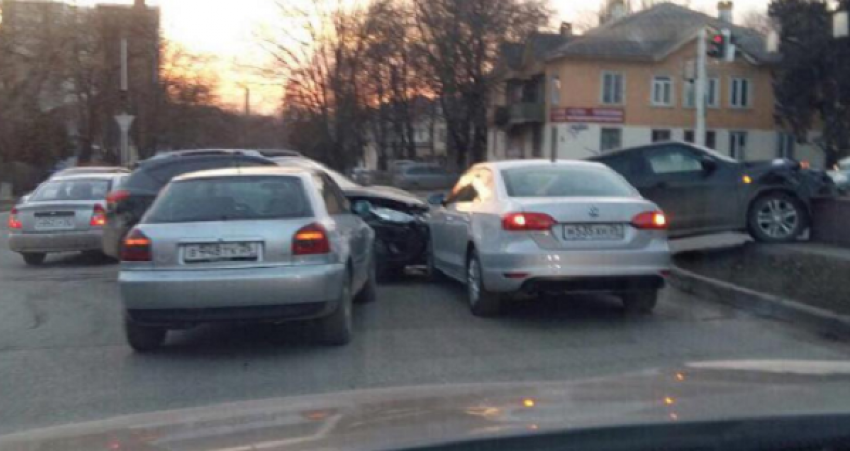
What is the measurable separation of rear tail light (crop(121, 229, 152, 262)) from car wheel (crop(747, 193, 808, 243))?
27.5ft

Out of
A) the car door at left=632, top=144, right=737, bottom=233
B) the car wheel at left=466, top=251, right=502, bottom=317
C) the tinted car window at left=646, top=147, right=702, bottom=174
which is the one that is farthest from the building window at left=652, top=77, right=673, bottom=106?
the car wheel at left=466, top=251, right=502, bottom=317

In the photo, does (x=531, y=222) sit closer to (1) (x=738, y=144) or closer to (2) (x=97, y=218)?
(2) (x=97, y=218)

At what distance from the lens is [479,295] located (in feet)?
32.4

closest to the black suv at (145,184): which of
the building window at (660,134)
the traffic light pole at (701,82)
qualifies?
the traffic light pole at (701,82)

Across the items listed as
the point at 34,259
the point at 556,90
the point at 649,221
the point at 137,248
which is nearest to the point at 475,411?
the point at 137,248

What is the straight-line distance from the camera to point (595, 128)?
168 ft

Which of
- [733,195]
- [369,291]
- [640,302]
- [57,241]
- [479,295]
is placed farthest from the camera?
[57,241]

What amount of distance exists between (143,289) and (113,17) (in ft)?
164

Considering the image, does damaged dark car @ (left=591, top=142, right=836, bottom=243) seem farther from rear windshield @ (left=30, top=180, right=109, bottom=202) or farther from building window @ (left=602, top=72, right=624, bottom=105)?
building window @ (left=602, top=72, right=624, bottom=105)

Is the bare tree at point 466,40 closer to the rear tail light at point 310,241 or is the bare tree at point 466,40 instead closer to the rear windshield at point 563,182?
the rear windshield at point 563,182

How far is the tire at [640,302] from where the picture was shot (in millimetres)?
10086

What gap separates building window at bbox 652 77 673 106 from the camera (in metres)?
51.7

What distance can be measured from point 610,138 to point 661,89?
→ 11.5ft

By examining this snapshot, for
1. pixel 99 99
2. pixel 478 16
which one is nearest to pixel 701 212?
pixel 478 16
